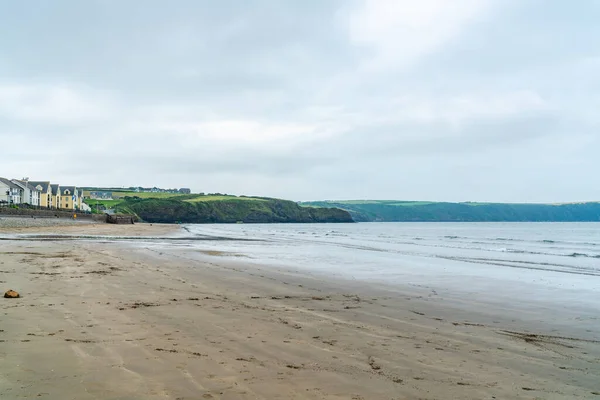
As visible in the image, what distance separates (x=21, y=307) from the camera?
821 cm

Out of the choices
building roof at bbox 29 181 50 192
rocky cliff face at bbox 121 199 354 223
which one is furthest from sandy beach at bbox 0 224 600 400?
rocky cliff face at bbox 121 199 354 223

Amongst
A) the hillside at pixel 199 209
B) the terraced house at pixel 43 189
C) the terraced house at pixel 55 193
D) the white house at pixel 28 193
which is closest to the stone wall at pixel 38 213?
the white house at pixel 28 193

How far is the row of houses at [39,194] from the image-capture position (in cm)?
9431

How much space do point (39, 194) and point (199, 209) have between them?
2573 inches

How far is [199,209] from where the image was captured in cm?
17362

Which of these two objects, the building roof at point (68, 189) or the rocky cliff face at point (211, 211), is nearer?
the building roof at point (68, 189)

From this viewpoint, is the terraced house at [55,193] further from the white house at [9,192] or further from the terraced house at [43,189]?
the white house at [9,192]

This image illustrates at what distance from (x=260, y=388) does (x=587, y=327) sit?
7647mm

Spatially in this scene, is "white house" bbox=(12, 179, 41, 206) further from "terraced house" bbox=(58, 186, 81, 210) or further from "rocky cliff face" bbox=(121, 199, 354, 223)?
"rocky cliff face" bbox=(121, 199, 354, 223)

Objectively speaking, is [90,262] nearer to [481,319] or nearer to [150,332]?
[150,332]

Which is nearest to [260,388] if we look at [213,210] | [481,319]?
[481,319]

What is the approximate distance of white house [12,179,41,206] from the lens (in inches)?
3969

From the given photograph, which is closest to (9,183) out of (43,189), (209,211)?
(43,189)

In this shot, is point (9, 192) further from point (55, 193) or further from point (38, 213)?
point (38, 213)
